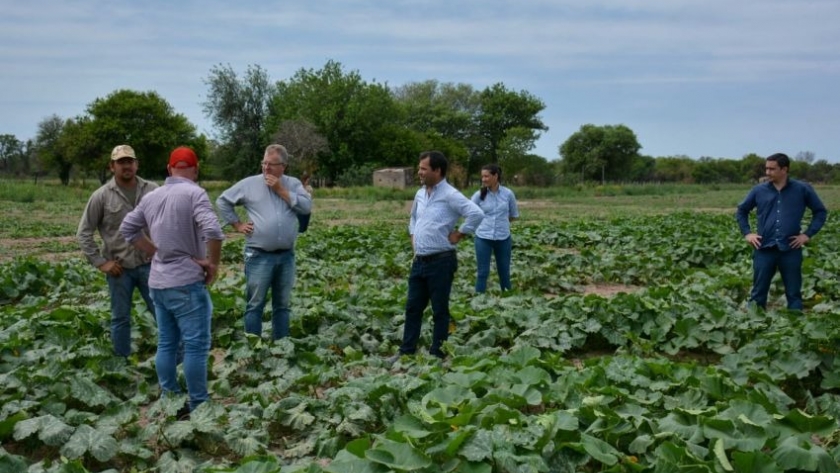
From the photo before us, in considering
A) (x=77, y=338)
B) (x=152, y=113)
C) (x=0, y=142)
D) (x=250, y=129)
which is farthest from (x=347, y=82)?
(x=77, y=338)

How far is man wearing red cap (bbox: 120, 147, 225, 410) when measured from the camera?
4.34 m

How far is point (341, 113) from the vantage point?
60812 millimetres

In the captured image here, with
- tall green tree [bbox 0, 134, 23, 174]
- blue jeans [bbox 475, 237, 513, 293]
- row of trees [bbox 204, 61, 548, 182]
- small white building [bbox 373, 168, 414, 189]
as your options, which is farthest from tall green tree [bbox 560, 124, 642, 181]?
blue jeans [bbox 475, 237, 513, 293]

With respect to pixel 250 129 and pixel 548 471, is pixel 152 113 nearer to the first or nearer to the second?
pixel 250 129

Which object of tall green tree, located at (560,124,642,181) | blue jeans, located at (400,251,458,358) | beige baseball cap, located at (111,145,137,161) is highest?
tall green tree, located at (560,124,642,181)

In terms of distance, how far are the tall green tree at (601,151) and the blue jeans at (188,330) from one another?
2927 inches

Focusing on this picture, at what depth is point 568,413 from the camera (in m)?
3.79

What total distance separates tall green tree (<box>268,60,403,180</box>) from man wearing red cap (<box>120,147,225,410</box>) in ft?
177

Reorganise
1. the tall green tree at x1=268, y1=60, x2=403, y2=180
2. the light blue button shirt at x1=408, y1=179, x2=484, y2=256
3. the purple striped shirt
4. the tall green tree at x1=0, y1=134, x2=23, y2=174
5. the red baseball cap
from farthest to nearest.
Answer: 1. the tall green tree at x1=0, y1=134, x2=23, y2=174
2. the tall green tree at x1=268, y1=60, x2=403, y2=180
3. the light blue button shirt at x1=408, y1=179, x2=484, y2=256
4. the red baseball cap
5. the purple striped shirt

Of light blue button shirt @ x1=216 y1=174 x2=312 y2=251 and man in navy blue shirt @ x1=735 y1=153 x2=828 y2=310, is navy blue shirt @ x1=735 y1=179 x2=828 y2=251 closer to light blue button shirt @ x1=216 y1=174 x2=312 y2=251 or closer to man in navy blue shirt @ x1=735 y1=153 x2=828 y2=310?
man in navy blue shirt @ x1=735 y1=153 x2=828 y2=310

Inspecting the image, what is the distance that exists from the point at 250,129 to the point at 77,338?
185 ft

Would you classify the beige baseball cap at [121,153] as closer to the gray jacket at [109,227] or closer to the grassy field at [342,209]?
the gray jacket at [109,227]

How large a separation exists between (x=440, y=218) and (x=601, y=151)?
74.5 metres

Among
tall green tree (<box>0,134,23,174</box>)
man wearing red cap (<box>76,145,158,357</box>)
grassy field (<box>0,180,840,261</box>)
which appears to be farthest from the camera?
tall green tree (<box>0,134,23,174</box>)
